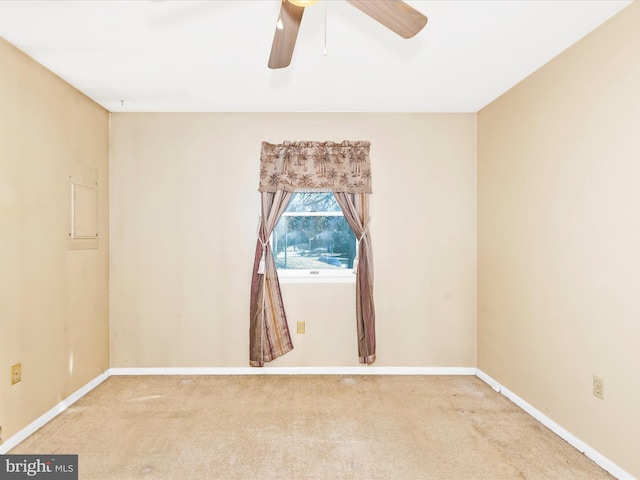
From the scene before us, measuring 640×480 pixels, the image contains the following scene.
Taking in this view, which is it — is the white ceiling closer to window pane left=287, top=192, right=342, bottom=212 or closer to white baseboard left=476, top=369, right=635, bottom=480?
window pane left=287, top=192, right=342, bottom=212

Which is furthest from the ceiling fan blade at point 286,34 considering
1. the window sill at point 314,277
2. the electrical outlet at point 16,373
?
the electrical outlet at point 16,373

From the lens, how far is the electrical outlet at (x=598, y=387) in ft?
7.18

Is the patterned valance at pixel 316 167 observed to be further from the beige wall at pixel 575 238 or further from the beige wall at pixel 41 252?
the beige wall at pixel 41 252

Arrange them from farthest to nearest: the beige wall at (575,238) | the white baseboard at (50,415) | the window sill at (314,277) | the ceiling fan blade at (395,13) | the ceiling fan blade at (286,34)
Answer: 1. the window sill at (314,277)
2. the white baseboard at (50,415)
3. the beige wall at (575,238)
4. the ceiling fan blade at (286,34)
5. the ceiling fan blade at (395,13)

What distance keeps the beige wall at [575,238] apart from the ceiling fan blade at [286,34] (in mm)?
1738

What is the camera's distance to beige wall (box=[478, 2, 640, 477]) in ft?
6.63

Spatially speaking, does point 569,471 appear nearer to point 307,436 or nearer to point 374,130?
point 307,436

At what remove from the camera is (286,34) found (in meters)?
1.61

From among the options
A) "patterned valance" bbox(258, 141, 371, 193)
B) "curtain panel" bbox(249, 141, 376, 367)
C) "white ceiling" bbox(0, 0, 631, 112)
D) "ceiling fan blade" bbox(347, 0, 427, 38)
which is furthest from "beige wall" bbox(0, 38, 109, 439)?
"ceiling fan blade" bbox(347, 0, 427, 38)

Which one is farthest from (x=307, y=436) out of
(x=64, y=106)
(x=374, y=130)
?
(x=64, y=106)

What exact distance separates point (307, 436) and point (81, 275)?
7.15ft

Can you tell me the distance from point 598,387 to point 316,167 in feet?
8.58

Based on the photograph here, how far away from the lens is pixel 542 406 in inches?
106

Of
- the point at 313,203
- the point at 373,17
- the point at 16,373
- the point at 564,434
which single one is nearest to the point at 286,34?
the point at 373,17
